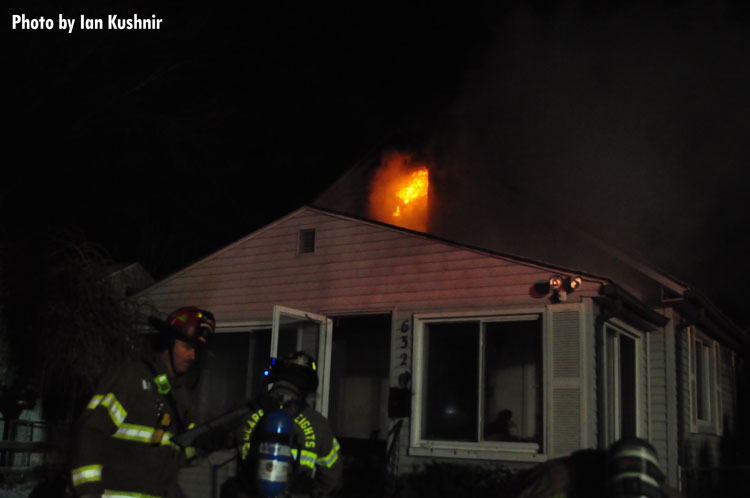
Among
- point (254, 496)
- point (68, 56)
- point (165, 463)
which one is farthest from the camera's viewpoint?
point (68, 56)

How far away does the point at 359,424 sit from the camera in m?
12.8

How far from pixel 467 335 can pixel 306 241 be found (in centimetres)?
271

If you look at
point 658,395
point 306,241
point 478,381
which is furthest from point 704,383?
point 306,241

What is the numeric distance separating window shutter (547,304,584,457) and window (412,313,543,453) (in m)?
0.25

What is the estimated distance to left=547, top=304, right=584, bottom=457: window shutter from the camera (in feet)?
28.6

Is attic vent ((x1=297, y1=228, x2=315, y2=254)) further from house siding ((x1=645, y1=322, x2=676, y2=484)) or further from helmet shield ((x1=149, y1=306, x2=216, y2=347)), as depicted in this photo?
helmet shield ((x1=149, y1=306, x2=216, y2=347))

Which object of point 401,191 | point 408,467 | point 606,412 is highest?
point 401,191

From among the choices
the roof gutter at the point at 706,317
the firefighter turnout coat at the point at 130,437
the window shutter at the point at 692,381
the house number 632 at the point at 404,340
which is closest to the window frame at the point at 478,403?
the house number 632 at the point at 404,340

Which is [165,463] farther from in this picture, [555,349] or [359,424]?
[359,424]

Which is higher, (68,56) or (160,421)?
(68,56)

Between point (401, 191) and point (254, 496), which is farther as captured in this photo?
point (401, 191)

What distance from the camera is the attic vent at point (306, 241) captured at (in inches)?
437

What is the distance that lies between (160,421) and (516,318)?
19.3 feet

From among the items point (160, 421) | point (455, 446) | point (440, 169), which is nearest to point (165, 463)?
point (160, 421)
